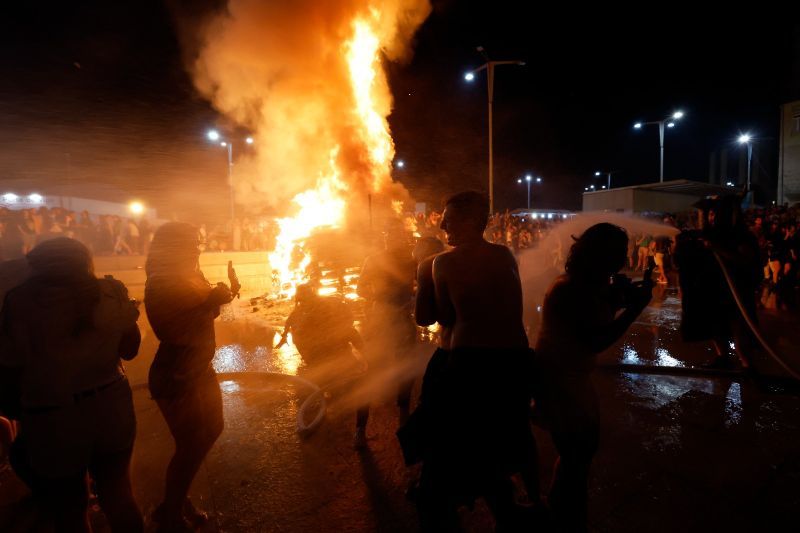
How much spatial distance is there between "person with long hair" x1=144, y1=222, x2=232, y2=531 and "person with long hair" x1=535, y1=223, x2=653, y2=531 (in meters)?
2.05

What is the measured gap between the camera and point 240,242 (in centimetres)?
1817

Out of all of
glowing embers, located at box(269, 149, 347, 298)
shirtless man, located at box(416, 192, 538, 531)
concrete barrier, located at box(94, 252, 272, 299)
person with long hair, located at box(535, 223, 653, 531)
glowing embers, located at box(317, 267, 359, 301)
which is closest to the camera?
shirtless man, located at box(416, 192, 538, 531)

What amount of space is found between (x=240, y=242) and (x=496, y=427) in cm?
1775

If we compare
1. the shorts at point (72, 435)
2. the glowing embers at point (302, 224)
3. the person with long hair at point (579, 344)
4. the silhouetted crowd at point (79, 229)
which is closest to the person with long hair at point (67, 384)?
the shorts at point (72, 435)

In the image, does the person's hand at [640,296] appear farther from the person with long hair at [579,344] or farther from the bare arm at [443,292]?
the bare arm at [443,292]

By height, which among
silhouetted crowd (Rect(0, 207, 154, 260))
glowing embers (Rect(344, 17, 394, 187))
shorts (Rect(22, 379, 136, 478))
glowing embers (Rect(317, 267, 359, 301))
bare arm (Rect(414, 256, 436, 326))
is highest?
glowing embers (Rect(344, 17, 394, 187))

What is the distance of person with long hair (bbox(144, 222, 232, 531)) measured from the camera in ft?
8.45

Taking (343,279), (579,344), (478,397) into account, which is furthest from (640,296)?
(343,279)

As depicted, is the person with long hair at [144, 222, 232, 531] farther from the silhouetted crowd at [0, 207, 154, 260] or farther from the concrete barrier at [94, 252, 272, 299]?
the concrete barrier at [94, 252, 272, 299]

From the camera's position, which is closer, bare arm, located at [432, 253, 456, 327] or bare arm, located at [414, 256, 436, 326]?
bare arm, located at [432, 253, 456, 327]

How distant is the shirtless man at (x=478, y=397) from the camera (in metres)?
2.12

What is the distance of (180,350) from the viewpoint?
262cm

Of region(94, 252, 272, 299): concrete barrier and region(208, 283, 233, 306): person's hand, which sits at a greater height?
region(208, 283, 233, 306): person's hand

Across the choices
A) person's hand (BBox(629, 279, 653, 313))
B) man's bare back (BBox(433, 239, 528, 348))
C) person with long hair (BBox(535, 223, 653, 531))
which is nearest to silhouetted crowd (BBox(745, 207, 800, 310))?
person's hand (BBox(629, 279, 653, 313))
